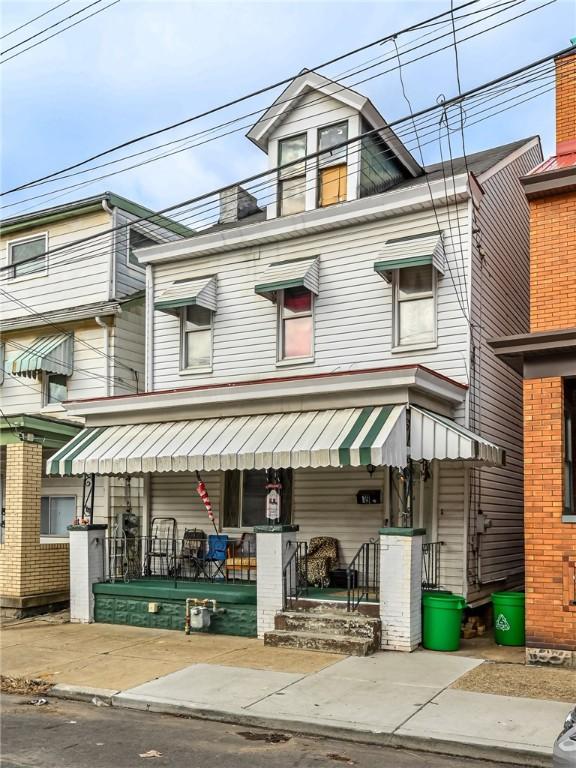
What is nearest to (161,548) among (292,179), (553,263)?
(292,179)

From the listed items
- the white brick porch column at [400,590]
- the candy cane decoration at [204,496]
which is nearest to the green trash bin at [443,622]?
the white brick porch column at [400,590]

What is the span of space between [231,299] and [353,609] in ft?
22.6

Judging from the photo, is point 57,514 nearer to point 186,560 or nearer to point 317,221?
point 186,560

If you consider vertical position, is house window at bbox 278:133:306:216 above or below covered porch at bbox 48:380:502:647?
above

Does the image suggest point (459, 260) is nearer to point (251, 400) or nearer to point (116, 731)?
point (251, 400)

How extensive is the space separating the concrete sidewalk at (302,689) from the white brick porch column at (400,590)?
10.8 inches

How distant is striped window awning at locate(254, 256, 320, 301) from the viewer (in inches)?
578

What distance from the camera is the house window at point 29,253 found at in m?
19.3

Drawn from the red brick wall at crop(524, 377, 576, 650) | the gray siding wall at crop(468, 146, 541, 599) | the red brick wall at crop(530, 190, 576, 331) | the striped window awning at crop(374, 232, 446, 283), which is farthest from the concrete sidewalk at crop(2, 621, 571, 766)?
the striped window awning at crop(374, 232, 446, 283)

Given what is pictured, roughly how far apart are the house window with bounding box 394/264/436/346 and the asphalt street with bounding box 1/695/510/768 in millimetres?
7723

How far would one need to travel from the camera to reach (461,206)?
13.7 metres

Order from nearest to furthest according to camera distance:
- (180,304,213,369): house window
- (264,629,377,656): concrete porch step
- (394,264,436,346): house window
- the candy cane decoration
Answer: (264,629,377,656): concrete porch step → (394,264,436,346): house window → the candy cane decoration → (180,304,213,369): house window

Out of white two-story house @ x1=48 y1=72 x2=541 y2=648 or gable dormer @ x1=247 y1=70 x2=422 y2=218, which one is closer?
white two-story house @ x1=48 y1=72 x2=541 y2=648

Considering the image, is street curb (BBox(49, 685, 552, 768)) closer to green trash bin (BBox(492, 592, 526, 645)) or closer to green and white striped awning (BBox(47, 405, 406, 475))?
green and white striped awning (BBox(47, 405, 406, 475))
